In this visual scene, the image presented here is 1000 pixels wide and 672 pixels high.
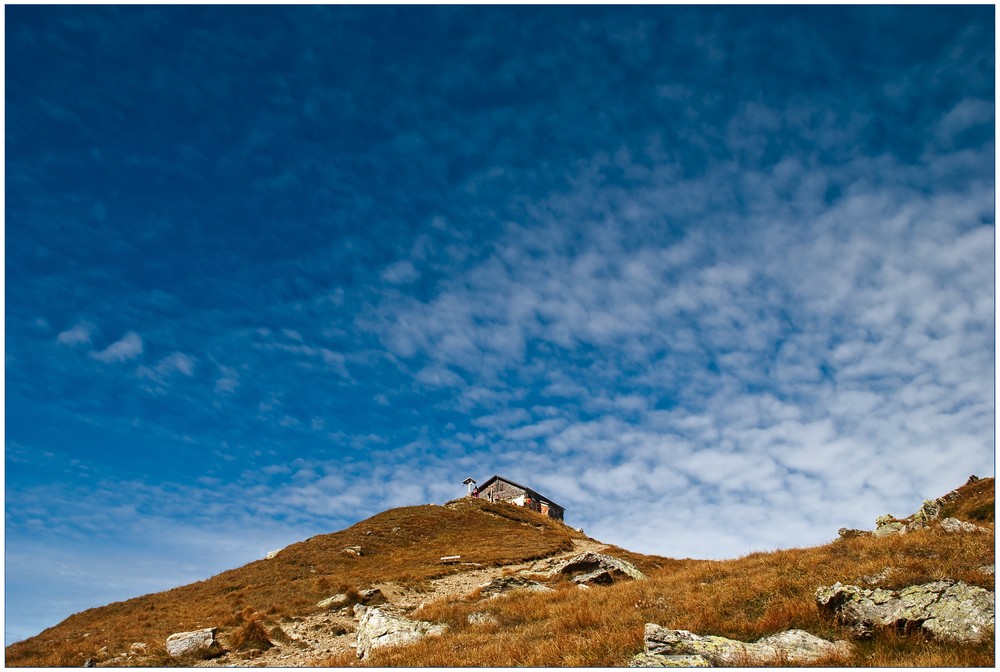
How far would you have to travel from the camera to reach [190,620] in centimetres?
2861

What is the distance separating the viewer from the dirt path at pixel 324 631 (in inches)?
832

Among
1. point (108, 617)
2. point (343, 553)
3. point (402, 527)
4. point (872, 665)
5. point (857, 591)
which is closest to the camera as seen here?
point (872, 665)

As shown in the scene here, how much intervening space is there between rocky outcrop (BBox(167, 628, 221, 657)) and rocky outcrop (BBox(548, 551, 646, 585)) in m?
16.6

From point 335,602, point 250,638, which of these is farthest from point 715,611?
point 335,602

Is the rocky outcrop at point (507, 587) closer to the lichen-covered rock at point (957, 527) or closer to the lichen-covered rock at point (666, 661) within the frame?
the lichen-covered rock at point (666, 661)

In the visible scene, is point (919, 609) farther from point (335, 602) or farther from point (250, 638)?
point (335, 602)

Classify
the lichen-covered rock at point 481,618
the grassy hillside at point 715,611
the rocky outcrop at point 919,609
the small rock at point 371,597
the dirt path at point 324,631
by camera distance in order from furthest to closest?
the small rock at point 371,597 → the dirt path at point 324,631 → the lichen-covered rock at point 481,618 → the grassy hillside at point 715,611 → the rocky outcrop at point 919,609

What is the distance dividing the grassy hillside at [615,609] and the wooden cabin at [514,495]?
172ft

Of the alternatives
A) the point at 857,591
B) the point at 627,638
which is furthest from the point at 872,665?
the point at 627,638

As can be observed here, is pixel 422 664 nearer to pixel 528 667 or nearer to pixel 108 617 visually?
pixel 528 667

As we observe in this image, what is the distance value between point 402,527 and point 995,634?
179ft

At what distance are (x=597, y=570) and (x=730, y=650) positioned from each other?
17.8 m

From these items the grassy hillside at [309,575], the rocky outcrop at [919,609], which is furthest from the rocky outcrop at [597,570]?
the rocky outcrop at [919,609]

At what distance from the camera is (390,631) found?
56.6 feet
